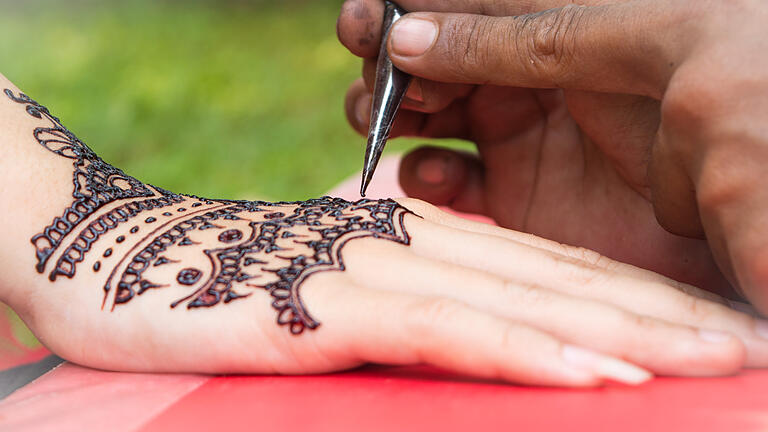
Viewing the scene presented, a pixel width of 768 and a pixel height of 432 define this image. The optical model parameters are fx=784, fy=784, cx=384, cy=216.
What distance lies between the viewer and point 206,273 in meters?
1.12

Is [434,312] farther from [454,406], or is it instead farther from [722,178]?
[722,178]

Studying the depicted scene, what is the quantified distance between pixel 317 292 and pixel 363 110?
3.40ft

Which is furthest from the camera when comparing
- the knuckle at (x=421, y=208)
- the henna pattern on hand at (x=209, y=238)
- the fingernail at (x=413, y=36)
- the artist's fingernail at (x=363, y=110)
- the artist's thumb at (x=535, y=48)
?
the artist's fingernail at (x=363, y=110)

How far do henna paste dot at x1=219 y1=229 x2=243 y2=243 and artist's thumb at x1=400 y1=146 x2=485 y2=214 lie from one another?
89 centimetres

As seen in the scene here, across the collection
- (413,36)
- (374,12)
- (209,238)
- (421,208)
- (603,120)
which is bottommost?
(209,238)

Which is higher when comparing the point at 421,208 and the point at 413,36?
the point at 413,36

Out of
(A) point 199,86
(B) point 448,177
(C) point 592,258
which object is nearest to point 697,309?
(C) point 592,258

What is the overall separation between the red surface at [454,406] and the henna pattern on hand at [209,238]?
4.0 inches

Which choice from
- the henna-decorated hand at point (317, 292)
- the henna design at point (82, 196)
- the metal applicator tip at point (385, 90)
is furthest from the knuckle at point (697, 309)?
the henna design at point (82, 196)

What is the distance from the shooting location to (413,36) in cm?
147

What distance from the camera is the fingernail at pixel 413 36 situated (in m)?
1.46

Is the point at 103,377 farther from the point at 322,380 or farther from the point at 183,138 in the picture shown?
the point at 183,138

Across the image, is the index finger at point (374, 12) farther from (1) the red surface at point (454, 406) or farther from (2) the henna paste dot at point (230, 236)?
(1) the red surface at point (454, 406)

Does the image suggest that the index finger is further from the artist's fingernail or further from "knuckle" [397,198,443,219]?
"knuckle" [397,198,443,219]
